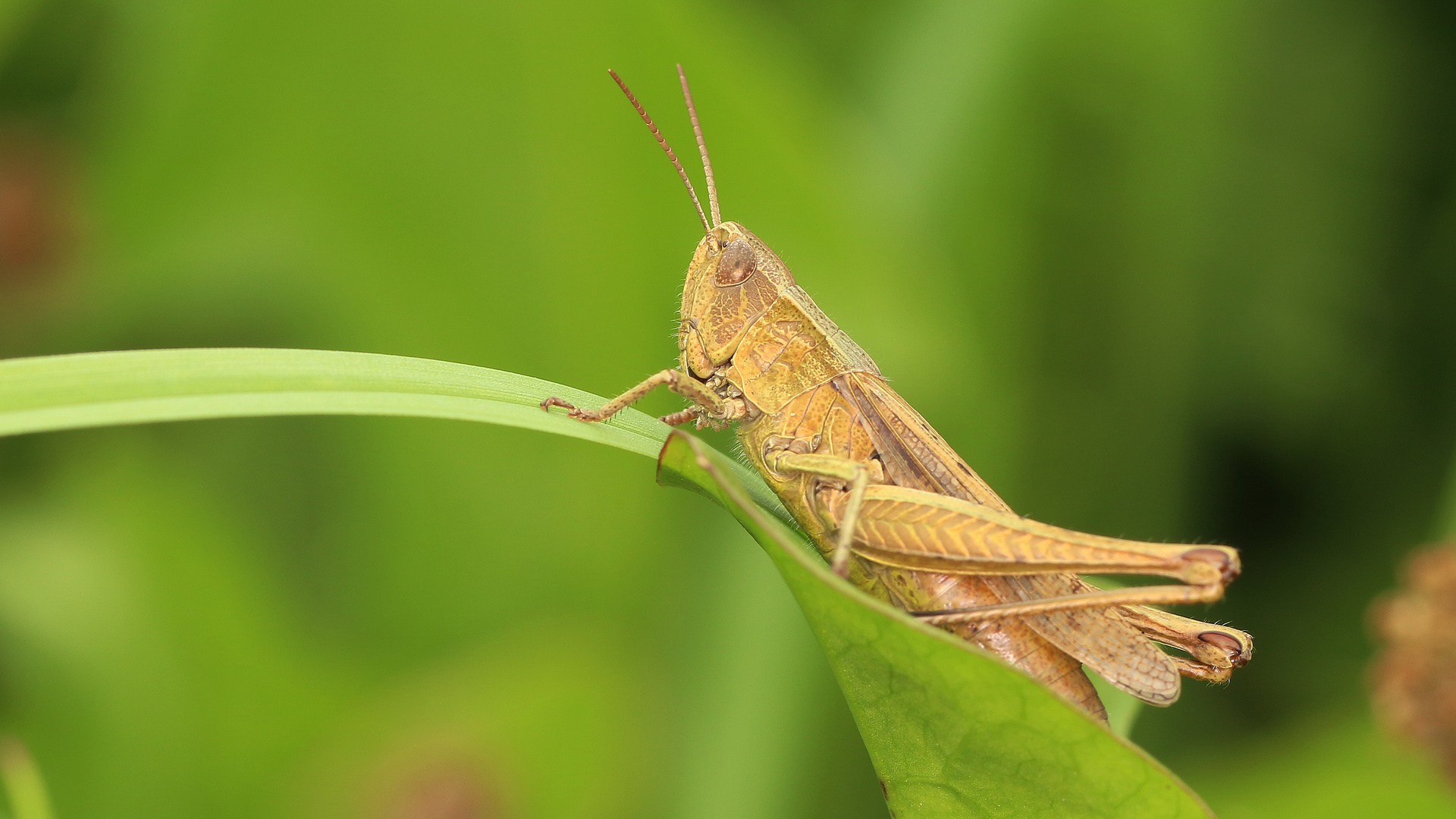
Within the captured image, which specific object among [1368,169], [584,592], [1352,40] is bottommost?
[584,592]

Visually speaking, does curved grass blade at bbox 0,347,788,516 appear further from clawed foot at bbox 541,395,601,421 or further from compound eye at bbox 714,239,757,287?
compound eye at bbox 714,239,757,287

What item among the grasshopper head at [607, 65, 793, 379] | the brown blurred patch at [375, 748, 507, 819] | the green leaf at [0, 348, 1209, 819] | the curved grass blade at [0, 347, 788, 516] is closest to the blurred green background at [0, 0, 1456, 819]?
the brown blurred patch at [375, 748, 507, 819]

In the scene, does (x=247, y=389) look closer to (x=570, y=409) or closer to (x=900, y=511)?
(x=570, y=409)

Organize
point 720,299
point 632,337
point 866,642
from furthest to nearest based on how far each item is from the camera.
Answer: point 632,337 < point 720,299 < point 866,642

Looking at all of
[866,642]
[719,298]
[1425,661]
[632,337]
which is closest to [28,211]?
[632,337]

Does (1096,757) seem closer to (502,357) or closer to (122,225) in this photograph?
(502,357)

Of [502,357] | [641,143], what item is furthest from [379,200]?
[641,143]

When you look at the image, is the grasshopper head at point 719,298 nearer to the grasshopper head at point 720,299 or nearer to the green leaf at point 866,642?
the grasshopper head at point 720,299

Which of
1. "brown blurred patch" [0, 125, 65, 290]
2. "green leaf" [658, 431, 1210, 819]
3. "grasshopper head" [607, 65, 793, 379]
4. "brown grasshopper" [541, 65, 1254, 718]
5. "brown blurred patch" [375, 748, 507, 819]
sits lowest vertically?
"brown blurred patch" [375, 748, 507, 819]
